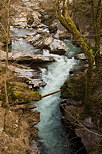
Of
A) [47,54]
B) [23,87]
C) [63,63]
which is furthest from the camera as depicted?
[47,54]

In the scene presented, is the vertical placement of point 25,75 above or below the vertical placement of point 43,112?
above

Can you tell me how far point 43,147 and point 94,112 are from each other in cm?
270

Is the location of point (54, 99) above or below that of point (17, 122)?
above

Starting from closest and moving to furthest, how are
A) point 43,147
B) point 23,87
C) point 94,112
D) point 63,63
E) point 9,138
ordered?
point 9,138 < point 94,112 < point 43,147 < point 23,87 < point 63,63

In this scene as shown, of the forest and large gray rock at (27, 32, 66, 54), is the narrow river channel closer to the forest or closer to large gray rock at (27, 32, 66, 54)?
the forest

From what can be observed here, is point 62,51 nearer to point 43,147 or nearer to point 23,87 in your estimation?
point 23,87

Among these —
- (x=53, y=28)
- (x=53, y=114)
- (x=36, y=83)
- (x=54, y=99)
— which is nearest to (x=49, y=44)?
(x=53, y=28)

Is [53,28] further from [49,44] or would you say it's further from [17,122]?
[17,122]

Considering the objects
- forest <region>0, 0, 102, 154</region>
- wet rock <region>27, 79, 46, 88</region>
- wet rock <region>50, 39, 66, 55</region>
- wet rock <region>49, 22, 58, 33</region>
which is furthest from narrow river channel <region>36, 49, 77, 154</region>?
wet rock <region>49, 22, 58, 33</region>

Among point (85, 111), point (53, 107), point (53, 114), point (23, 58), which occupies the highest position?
point (23, 58)

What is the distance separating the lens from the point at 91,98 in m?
8.00

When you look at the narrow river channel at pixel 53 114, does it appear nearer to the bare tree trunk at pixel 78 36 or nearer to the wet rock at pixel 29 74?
the wet rock at pixel 29 74

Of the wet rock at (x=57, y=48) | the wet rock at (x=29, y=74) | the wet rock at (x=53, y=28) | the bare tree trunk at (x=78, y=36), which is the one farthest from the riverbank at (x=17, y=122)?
the wet rock at (x=53, y=28)

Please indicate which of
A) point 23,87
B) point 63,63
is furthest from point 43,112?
point 63,63
